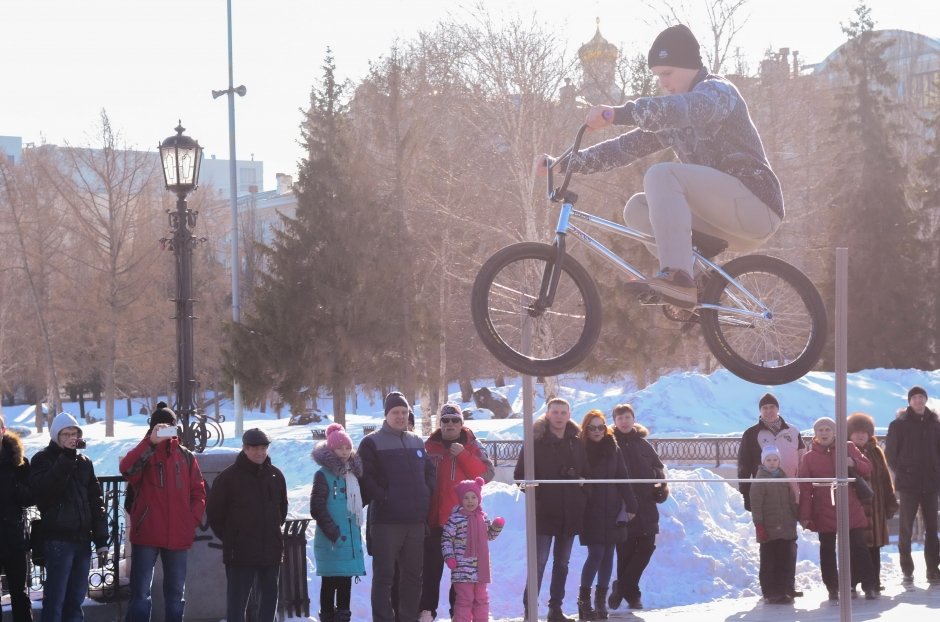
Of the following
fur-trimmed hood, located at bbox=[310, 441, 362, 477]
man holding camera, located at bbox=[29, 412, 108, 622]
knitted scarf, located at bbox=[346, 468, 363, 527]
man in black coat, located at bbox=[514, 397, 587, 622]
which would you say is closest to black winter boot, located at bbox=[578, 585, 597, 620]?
man in black coat, located at bbox=[514, 397, 587, 622]

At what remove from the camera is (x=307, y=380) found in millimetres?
34406

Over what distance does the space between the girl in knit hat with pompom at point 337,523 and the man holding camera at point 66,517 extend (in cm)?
157

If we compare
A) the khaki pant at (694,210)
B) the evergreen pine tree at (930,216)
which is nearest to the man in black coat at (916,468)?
the khaki pant at (694,210)

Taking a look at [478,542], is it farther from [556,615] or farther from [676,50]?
[676,50]

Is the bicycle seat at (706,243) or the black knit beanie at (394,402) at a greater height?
the bicycle seat at (706,243)

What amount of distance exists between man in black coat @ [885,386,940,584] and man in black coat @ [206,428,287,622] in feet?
21.5

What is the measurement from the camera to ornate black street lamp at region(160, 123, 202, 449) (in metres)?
11.4

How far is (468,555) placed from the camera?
8930 millimetres

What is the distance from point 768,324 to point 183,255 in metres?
7.13

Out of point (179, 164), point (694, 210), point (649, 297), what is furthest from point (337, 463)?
point (179, 164)

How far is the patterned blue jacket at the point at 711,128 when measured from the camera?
5.83 meters

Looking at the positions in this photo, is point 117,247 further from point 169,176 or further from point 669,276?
point 669,276

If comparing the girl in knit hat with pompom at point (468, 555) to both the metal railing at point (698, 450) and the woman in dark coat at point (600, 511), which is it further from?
the metal railing at point (698, 450)

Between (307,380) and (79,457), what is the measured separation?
2585 cm
